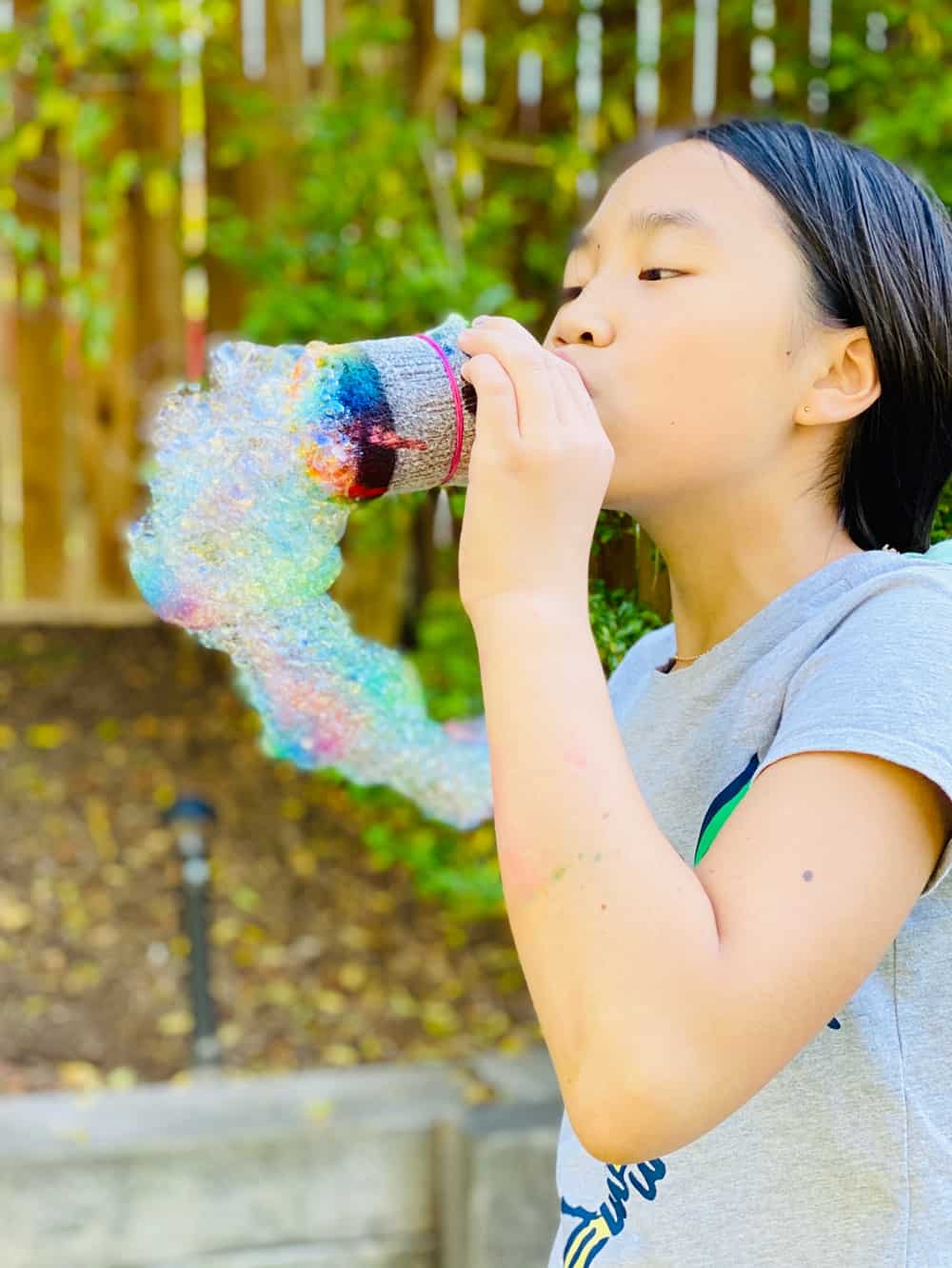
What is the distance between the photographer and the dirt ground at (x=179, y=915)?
349 cm

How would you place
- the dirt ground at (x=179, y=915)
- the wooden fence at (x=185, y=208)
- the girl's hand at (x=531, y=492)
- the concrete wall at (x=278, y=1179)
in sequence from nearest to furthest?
the girl's hand at (x=531, y=492) < the concrete wall at (x=278, y=1179) < the dirt ground at (x=179, y=915) < the wooden fence at (x=185, y=208)

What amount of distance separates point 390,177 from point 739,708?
2.96 metres

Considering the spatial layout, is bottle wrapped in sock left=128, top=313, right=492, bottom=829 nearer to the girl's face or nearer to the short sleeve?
the girl's face

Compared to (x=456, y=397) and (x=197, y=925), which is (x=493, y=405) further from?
(x=197, y=925)

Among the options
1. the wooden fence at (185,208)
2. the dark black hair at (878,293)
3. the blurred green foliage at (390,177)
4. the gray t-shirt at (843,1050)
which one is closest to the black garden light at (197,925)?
the blurred green foliage at (390,177)

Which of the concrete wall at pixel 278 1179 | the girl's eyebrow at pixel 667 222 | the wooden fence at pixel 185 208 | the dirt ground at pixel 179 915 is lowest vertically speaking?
the dirt ground at pixel 179 915

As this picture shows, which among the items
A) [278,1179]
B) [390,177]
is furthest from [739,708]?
[390,177]

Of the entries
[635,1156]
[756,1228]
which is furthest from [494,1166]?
[635,1156]

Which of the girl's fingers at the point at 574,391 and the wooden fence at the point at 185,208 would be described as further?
the wooden fence at the point at 185,208

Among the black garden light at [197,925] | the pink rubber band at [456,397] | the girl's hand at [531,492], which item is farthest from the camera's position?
the black garden light at [197,925]

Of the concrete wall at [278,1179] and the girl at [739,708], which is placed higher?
the girl at [739,708]

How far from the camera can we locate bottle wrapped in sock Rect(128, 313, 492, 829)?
1064 mm

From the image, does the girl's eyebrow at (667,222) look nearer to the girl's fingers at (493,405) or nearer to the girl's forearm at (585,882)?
the girl's fingers at (493,405)

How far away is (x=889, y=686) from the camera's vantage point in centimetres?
89
